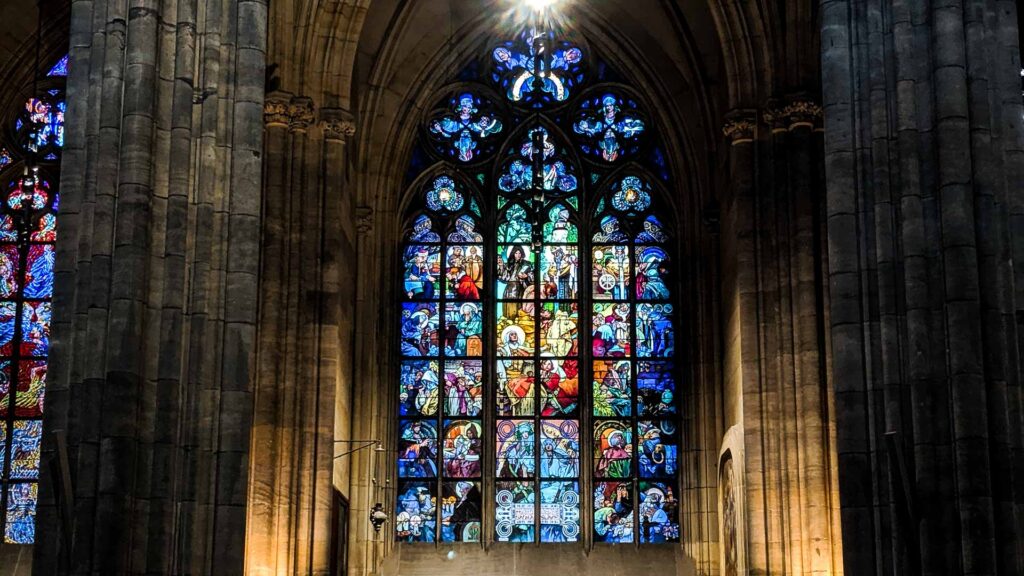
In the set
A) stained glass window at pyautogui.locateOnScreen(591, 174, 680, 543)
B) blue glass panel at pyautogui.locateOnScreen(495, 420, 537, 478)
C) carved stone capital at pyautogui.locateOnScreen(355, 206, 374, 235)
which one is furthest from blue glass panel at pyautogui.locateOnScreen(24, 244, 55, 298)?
stained glass window at pyautogui.locateOnScreen(591, 174, 680, 543)

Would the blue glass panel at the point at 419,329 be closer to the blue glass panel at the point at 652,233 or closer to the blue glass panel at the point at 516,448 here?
the blue glass panel at the point at 516,448

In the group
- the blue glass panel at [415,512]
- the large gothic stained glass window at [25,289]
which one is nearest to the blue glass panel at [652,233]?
the blue glass panel at [415,512]

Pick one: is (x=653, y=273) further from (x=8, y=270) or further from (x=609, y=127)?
(x=8, y=270)

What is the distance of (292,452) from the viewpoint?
28.0 meters

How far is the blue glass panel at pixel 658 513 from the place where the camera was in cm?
Answer: 3384

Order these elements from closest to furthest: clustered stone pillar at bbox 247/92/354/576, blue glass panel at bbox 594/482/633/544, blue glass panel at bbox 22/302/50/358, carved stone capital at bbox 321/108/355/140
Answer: clustered stone pillar at bbox 247/92/354/576, carved stone capital at bbox 321/108/355/140, blue glass panel at bbox 22/302/50/358, blue glass panel at bbox 594/482/633/544

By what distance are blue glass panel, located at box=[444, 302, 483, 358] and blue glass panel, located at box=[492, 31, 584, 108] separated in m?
4.61

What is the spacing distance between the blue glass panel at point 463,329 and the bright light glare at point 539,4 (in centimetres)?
594

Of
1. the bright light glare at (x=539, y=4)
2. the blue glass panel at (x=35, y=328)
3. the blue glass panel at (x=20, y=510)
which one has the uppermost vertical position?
the bright light glare at (x=539, y=4)

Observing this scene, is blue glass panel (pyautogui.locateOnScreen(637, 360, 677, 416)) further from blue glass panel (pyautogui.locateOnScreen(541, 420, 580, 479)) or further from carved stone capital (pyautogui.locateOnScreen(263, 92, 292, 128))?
carved stone capital (pyautogui.locateOnScreen(263, 92, 292, 128))

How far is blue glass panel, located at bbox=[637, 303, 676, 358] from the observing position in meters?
35.0

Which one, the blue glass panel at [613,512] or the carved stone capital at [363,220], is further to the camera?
the carved stone capital at [363,220]

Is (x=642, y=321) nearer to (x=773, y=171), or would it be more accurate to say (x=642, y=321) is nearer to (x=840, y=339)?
(x=773, y=171)

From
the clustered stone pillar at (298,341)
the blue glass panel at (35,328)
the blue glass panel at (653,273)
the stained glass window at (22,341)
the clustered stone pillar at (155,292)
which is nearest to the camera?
the clustered stone pillar at (155,292)
